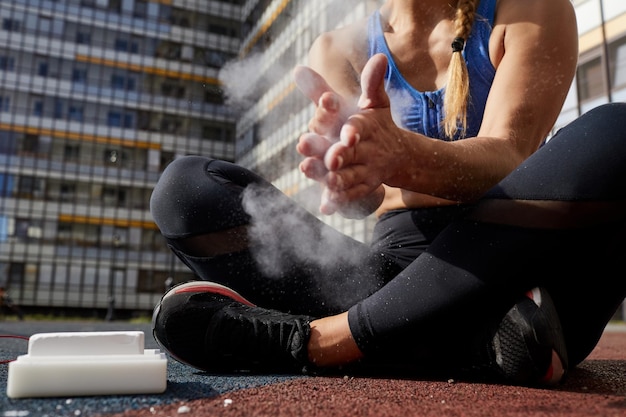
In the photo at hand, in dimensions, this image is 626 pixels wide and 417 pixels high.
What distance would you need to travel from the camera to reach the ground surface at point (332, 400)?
76 cm

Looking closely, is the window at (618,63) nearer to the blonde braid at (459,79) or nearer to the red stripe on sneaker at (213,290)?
the blonde braid at (459,79)

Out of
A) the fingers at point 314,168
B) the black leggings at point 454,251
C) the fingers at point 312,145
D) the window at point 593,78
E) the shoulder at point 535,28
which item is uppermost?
the window at point 593,78

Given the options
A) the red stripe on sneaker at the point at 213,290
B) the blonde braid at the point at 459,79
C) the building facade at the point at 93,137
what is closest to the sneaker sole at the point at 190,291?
the red stripe on sneaker at the point at 213,290

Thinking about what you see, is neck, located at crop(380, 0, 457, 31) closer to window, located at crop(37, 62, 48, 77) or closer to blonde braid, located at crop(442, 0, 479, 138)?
blonde braid, located at crop(442, 0, 479, 138)

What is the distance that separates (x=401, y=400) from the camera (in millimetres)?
875

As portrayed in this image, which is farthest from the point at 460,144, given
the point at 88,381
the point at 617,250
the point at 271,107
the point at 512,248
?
the point at 271,107

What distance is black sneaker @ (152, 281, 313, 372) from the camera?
1.12 m

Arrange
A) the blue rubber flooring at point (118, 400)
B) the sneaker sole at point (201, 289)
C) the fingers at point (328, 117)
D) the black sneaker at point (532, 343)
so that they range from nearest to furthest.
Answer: the blue rubber flooring at point (118, 400), the fingers at point (328, 117), the black sneaker at point (532, 343), the sneaker sole at point (201, 289)

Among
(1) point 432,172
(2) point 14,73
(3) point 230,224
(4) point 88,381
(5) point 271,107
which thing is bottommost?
(4) point 88,381

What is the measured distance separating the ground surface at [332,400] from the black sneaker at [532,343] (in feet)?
0.09

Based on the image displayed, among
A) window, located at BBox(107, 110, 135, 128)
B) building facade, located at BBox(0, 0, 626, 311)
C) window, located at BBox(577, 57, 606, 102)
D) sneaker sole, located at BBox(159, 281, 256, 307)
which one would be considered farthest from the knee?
window, located at BBox(107, 110, 135, 128)

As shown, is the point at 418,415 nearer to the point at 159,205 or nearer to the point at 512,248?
the point at 512,248

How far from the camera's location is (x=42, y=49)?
20344 mm

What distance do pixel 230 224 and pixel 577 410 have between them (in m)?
0.79
